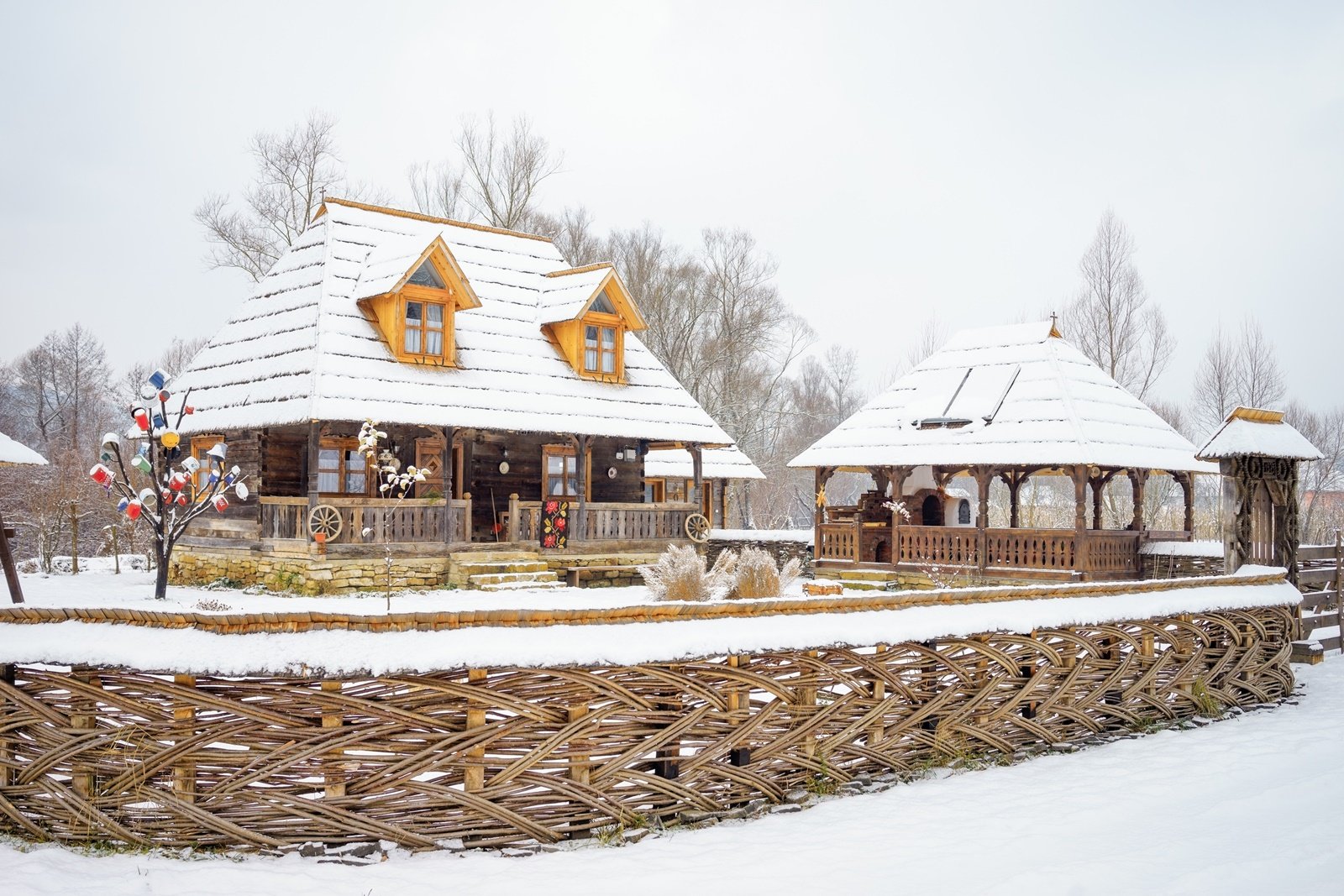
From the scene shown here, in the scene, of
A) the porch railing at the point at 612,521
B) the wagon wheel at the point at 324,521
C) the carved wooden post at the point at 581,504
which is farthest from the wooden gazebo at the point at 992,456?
the wagon wheel at the point at 324,521

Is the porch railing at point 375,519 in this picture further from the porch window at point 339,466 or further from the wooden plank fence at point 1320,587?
the wooden plank fence at point 1320,587

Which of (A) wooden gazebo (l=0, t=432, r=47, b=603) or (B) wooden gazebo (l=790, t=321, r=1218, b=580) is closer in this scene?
(A) wooden gazebo (l=0, t=432, r=47, b=603)

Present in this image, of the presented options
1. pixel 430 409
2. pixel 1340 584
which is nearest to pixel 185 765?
pixel 1340 584

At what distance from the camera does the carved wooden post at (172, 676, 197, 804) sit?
528 cm

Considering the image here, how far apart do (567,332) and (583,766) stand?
1796cm

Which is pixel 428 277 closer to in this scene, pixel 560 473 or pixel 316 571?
pixel 560 473

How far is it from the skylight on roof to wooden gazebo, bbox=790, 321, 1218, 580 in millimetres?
8385

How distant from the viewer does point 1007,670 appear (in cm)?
761

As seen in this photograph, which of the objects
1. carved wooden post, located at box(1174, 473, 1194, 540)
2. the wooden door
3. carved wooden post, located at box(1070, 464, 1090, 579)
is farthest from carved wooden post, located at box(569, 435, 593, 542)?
carved wooden post, located at box(1174, 473, 1194, 540)

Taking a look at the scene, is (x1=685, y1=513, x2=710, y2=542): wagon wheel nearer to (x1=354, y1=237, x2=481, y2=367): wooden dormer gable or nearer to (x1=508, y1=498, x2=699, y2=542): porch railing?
(x1=508, y1=498, x2=699, y2=542): porch railing

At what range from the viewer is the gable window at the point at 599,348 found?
23125 mm

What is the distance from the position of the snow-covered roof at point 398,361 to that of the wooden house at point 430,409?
0.04 m

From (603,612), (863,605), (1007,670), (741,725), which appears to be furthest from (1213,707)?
(603,612)

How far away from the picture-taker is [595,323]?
23250 millimetres
